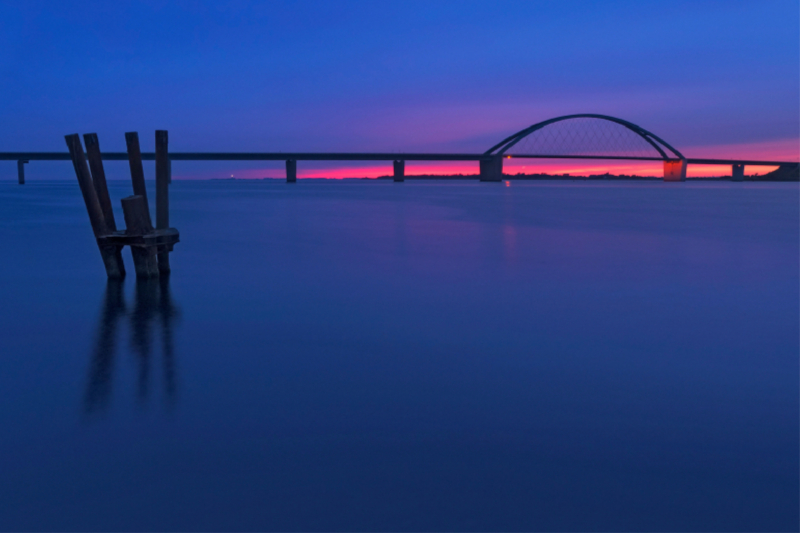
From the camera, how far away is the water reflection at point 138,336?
528cm

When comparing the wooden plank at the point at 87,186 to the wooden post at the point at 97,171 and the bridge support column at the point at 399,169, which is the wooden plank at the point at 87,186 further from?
the bridge support column at the point at 399,169

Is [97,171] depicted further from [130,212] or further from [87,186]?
[130,212]

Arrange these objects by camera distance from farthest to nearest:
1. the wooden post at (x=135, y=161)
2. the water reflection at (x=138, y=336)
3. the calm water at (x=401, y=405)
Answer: the wooden post at (x=135, y=161)
the water reflection at (x=138, y=336)
the calm water at (x=401, y=405)

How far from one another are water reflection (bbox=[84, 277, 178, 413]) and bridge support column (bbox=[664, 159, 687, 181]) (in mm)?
142335

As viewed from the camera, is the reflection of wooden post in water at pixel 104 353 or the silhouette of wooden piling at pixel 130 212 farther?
the silhouette of wooden piling at pixel 130 212

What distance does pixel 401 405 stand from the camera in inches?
193

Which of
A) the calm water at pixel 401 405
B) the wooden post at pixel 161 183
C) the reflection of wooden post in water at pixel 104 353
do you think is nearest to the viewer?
the calm water at pixel 401 405

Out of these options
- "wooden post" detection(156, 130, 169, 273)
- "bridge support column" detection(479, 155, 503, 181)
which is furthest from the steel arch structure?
"wooden post" detection(156, 130, 169, 273)

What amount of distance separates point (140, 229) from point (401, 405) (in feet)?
24.3

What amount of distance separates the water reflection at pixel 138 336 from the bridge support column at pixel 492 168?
120m

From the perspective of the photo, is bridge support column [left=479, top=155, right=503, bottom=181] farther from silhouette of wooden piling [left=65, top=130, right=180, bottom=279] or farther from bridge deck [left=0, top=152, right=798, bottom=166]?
silhouette of wooden piling [left=65, top=130, right=180, bottom=279]

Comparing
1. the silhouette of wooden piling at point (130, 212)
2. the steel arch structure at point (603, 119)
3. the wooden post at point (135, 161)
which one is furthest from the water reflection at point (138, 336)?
the steel arch structure at point (603, 119)

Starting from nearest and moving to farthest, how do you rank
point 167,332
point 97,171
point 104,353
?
point 104,353, point 167,332, point 97,171

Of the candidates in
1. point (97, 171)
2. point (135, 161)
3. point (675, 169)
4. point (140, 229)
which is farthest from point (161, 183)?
point (675, 169)
